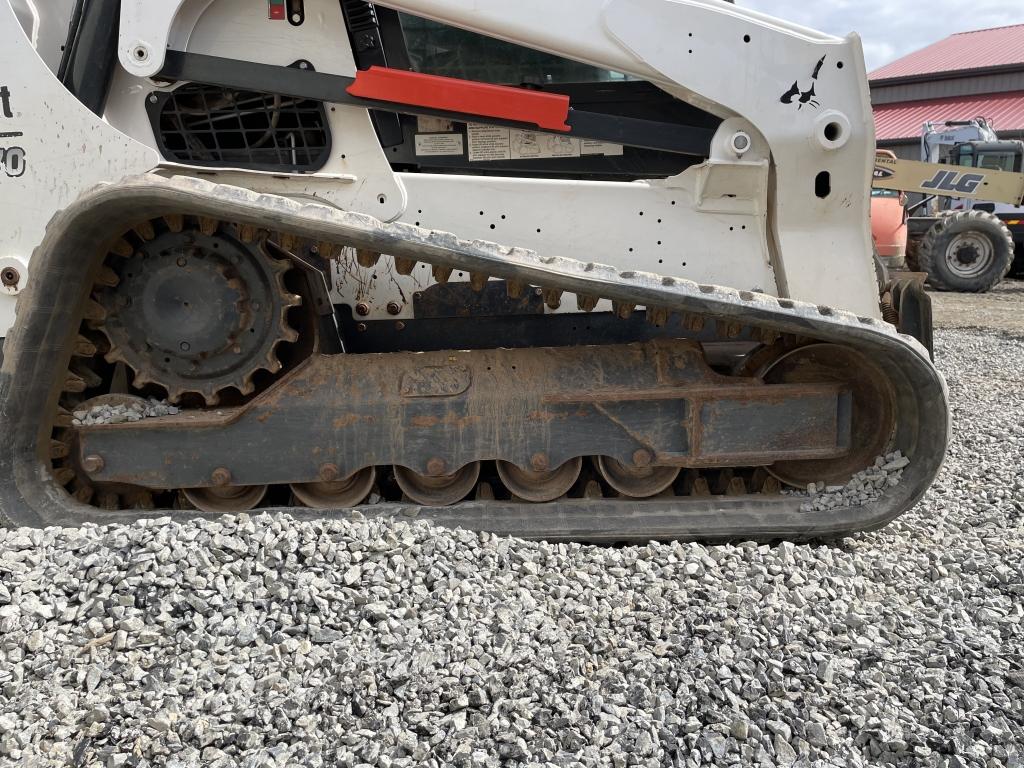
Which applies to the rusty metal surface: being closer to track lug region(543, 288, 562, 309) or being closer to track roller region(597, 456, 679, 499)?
track roller region(597, 456, 679, 499)

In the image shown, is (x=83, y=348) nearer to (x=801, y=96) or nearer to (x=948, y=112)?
(x=801, y=96)

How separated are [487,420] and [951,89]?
114ft

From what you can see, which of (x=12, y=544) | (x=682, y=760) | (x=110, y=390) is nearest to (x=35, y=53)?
(x=110, y=390)

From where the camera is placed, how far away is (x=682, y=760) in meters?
1.82

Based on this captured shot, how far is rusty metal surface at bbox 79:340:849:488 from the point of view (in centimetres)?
291

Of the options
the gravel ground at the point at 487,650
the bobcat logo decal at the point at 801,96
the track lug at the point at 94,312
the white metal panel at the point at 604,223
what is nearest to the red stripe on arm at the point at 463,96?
the white metal panel at the point at 604,223

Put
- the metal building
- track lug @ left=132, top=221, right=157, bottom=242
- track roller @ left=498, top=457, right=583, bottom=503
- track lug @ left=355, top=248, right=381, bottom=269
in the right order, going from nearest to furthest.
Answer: track lug @ left=355, top=248, right=381, bottom=269, track lug @ left=132, top=221, right=157, bottom=242, track roller @ left=498, top=457, right=583, bottom=503, the metal building

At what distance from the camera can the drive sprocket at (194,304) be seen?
277cm

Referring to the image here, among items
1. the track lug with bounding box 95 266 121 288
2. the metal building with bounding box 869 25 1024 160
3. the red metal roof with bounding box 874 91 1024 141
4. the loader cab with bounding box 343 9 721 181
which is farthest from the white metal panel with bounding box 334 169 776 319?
the metal building with bounding box 869 25 1024 160

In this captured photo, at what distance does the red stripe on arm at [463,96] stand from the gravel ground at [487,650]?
5.01ft

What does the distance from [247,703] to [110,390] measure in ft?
5.35

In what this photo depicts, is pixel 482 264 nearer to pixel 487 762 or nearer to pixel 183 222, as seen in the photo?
pixel 183 222

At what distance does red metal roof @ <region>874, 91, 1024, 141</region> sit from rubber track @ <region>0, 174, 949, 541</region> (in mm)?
28438

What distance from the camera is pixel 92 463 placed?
114 inches
